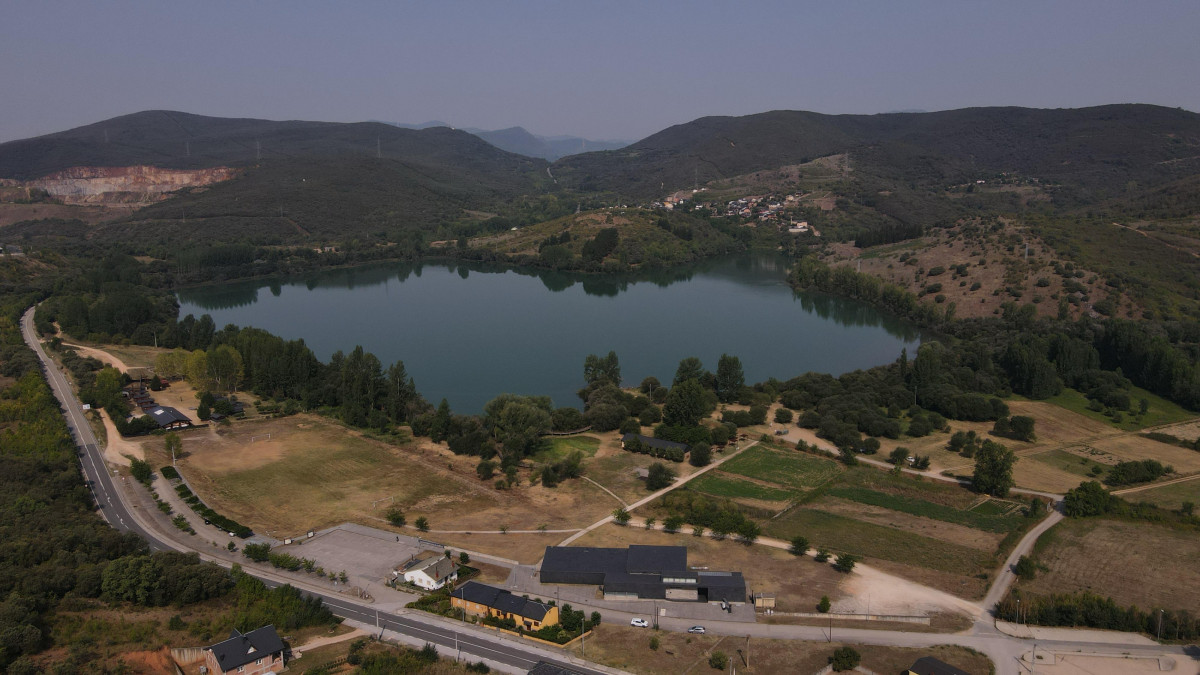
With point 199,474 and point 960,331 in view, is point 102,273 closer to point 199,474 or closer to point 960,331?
point 199,474

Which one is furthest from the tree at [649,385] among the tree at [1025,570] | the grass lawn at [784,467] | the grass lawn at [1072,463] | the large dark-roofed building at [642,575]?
the tree at [1025,570]

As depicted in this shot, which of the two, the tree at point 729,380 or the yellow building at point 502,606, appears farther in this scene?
the tree at point 729,380

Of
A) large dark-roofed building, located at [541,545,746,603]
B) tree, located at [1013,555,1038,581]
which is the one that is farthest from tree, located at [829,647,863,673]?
tree, located at [1013,555,1038,581]

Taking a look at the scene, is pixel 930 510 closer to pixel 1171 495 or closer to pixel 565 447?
pixel 1171 495

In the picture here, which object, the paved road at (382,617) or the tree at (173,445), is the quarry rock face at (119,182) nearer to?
the tree at (173,445)

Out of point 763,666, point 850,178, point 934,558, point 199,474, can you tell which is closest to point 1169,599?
point 934,558
